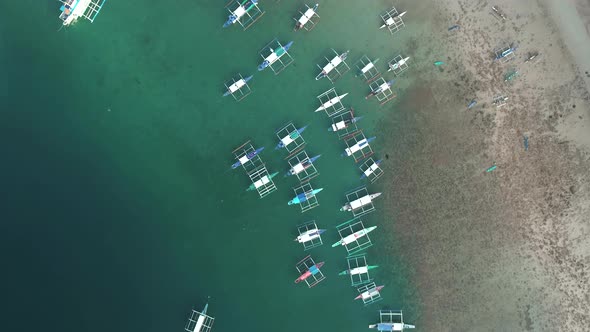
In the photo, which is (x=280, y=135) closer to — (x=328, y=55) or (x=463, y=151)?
(x=328, y=55)

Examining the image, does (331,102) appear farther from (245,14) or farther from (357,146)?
(245,14)

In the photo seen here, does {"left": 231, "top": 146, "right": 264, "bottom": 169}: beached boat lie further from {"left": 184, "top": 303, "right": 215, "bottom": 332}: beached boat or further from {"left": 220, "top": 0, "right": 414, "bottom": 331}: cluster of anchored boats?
{"left": 184, "top": 303, "right": 215, "bottom": 332}: beached boat

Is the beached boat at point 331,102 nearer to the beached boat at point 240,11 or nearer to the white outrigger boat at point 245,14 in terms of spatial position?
the white outrigger boat at point 245,14

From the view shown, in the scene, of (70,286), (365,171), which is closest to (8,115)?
(70,286)

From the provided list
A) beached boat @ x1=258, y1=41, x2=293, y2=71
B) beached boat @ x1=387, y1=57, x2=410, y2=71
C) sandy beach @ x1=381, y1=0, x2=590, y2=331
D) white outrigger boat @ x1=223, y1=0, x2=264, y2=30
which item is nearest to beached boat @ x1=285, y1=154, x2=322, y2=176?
sandy beach @ x1=381, y1=0, x2=590, y2=331

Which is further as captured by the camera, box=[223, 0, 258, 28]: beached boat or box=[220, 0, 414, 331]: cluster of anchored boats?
box=[220, 0, 414, 331]: cluster of anchored boats
